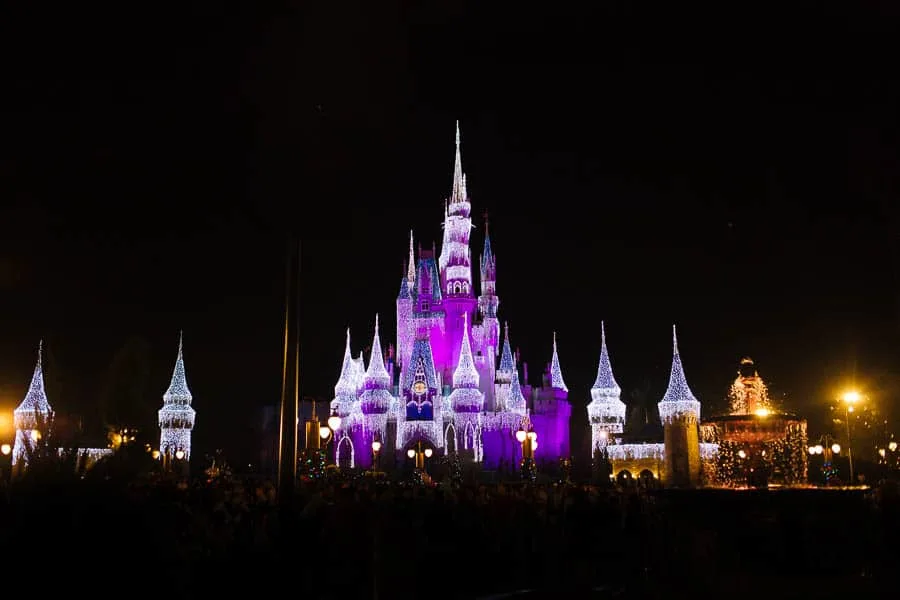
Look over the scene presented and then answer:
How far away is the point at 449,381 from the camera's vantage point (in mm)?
64312

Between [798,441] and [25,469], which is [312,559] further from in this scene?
[798,441]

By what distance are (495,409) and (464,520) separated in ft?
162

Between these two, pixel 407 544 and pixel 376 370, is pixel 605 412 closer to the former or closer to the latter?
pixel 376 370

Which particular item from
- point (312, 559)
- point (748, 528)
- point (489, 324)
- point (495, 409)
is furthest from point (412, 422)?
point (312, 559)

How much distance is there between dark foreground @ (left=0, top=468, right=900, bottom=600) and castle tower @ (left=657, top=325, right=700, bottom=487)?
20398 millimetres

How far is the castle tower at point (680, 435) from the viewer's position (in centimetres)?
3684

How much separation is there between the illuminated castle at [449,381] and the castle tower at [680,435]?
1500cm

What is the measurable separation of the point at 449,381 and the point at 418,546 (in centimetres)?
5380

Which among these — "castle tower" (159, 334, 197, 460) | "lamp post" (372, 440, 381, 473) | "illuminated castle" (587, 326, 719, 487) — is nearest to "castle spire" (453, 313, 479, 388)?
"illuminated castle" (587, 326, 719, 487)

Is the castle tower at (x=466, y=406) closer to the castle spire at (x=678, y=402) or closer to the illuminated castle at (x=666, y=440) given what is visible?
the illuminated castle at (x=666, y=440)

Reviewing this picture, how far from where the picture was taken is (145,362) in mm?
48656

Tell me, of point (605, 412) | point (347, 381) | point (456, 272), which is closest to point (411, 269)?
point (456, 272)

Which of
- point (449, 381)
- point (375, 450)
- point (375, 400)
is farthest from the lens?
point (449, 381)

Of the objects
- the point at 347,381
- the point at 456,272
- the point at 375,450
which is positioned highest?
the point at 456,272
